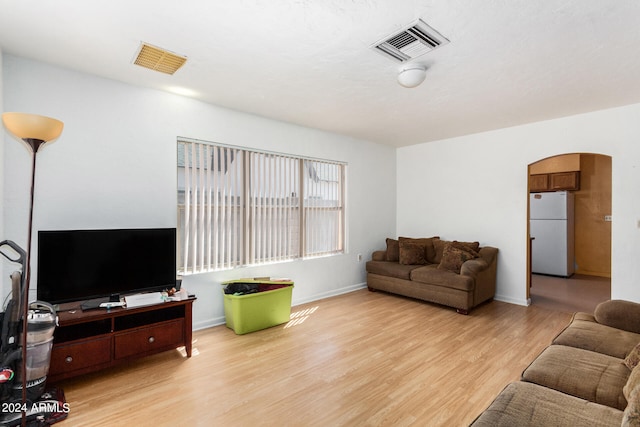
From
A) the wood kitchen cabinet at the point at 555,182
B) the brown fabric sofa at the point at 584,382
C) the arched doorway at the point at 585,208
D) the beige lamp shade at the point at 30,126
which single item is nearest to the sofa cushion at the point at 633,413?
the brown fabric sofa at the point at 584,382

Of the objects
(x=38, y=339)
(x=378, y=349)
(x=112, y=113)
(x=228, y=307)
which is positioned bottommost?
(x=378, y=349)

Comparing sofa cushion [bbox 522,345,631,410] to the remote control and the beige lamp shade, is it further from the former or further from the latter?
the beige lamp shade

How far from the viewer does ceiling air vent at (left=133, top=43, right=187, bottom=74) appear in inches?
95.3

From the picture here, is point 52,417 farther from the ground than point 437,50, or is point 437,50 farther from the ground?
point 437,50

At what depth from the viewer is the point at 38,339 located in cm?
209

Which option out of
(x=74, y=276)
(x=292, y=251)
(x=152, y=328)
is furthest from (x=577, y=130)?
(x=74, y=276)

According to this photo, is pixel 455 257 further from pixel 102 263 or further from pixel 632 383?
pixel 102 263

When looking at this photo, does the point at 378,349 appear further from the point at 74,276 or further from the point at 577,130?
the point at 577,130

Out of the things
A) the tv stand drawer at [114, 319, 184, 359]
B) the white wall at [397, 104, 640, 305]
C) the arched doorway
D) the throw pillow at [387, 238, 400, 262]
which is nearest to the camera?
the tv stand drawer at [114, 319, 184, 359]

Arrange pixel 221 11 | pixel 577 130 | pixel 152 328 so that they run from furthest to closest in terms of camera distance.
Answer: pixel 577 130, pixel 152 328, pixel 221 11

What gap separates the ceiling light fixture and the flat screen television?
2560 millimetres

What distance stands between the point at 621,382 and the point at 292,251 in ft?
11.6

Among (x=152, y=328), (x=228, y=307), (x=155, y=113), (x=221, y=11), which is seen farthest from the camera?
(x=228, y=307)

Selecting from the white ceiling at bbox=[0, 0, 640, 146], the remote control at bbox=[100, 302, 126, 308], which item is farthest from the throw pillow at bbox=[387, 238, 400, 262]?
the remote control at bbox=[100, 302, 126, 308]
